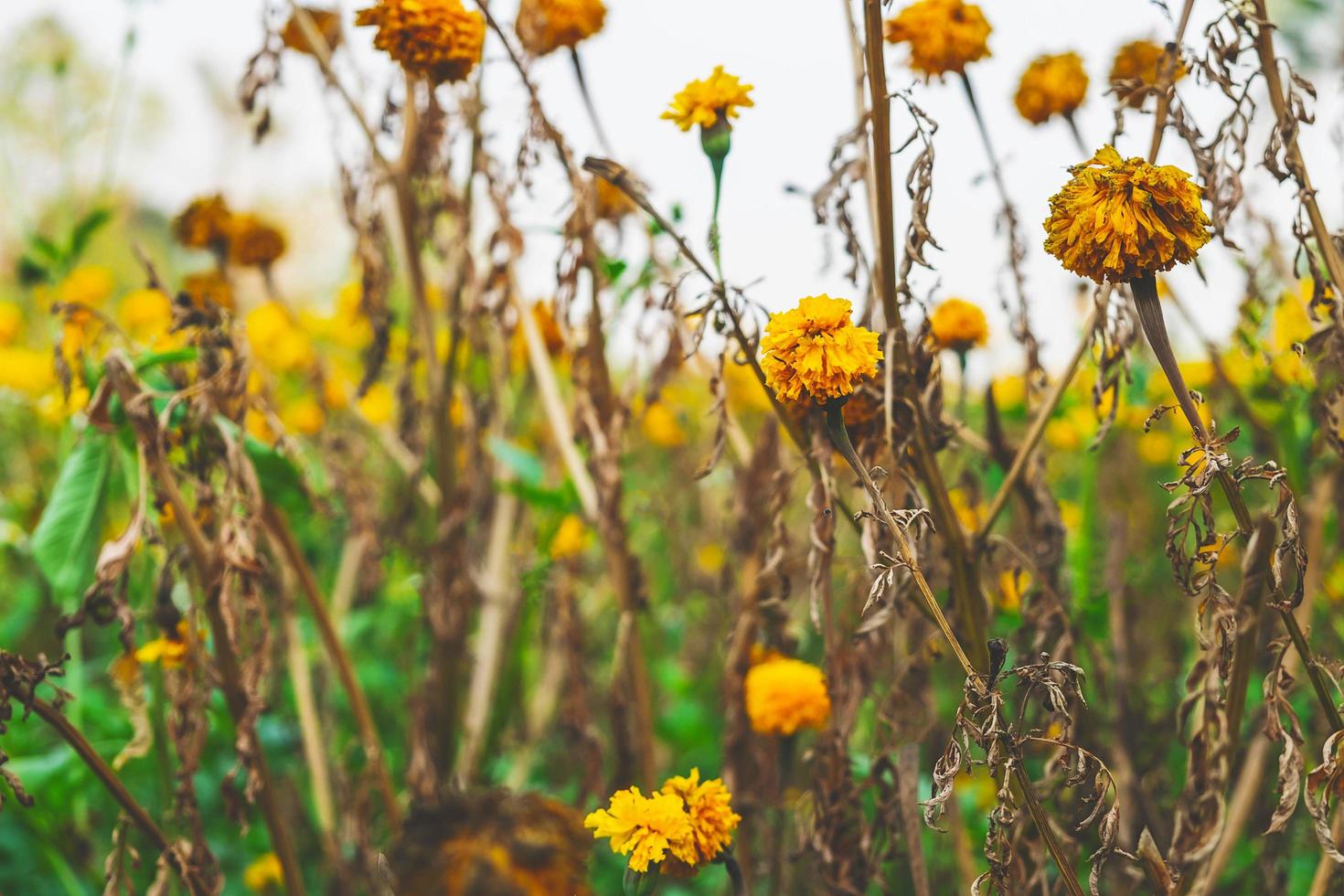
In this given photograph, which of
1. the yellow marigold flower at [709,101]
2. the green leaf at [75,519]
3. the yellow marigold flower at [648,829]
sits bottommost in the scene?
the yellow marigold flower at [648,829]

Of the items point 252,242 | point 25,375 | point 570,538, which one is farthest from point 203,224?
point 25,375

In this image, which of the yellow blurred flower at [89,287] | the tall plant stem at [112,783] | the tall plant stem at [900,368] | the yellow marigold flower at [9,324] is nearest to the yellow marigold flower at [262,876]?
the tall plant stem at [112,783]

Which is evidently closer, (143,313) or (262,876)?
(262,876)

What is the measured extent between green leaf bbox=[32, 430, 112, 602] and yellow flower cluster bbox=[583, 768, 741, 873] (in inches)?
19.5

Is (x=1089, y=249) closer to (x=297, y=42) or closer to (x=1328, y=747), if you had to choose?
(x=1328, y=747)

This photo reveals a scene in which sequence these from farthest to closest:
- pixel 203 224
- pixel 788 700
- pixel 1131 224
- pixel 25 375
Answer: pixel 25 375 < pixel 203 224 < pixel 788 700 < pixel 1131 224

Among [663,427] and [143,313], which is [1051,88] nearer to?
[663,427]

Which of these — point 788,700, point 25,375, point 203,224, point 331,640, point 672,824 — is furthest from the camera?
point 25,375

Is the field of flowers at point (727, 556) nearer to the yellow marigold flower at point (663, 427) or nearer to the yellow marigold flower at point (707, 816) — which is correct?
the yellow marigold flower at point (707, 816)

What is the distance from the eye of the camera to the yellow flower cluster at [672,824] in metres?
0.58

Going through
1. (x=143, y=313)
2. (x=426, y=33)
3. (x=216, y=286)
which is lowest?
(x=426, y=33)

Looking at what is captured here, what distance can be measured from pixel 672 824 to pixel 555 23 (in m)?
0.64

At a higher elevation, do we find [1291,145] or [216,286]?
[216,286]

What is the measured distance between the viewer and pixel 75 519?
2.65ft
